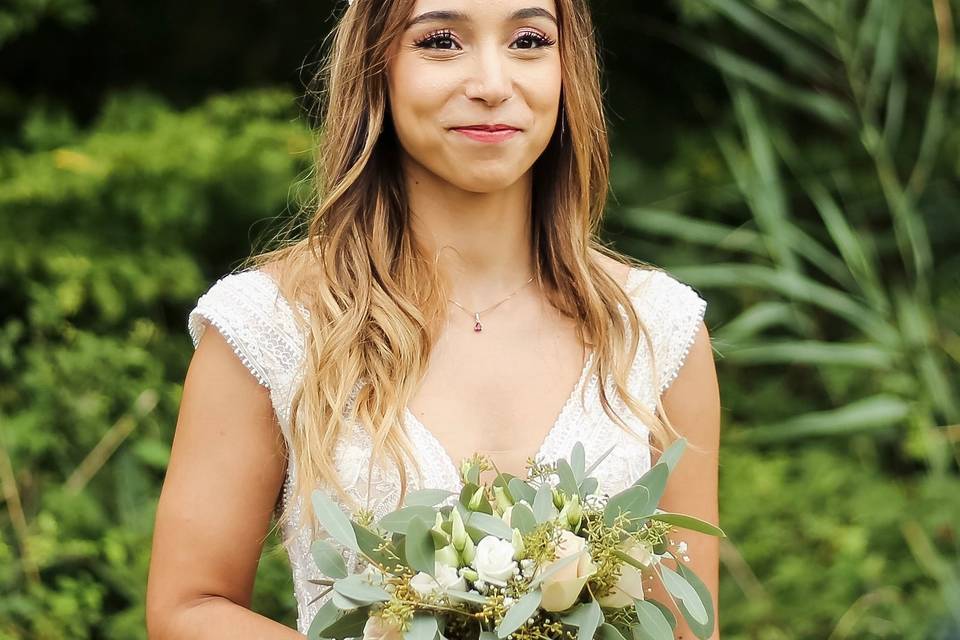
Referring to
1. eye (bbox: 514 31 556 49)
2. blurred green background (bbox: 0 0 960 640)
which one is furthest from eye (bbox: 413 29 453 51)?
blurred green background (bbox: 0 0 960 640)

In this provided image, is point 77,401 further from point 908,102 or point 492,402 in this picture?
point 908,102

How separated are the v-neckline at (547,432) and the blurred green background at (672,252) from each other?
1436 millimetres

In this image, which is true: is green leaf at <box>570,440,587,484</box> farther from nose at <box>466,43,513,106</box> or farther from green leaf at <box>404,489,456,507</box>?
nose at <box>466,43,513,106</box>

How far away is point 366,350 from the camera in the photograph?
7.68 feet

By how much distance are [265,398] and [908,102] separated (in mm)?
3439

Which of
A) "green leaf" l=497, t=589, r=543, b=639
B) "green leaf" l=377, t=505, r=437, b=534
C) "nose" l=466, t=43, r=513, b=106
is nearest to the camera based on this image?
"green leaf" l=497, t=589, r=543, b=639

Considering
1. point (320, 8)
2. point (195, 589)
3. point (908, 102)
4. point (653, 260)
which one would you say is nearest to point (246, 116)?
point (320, 8)

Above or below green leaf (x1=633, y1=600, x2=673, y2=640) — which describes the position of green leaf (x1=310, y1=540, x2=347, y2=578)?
above

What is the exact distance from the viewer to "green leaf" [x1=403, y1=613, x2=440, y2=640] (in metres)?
1.82

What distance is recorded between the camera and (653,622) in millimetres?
1921

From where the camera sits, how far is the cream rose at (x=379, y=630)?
1868 mm

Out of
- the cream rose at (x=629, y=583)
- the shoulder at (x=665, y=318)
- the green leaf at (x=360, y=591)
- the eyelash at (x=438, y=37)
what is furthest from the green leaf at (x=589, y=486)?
the eyelash at (x=438, y=37)

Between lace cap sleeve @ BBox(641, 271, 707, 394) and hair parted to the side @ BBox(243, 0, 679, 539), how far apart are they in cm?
4

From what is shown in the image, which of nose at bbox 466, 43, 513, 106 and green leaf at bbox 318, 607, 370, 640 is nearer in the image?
green leaf at bbox 318, 607, 370, 640
